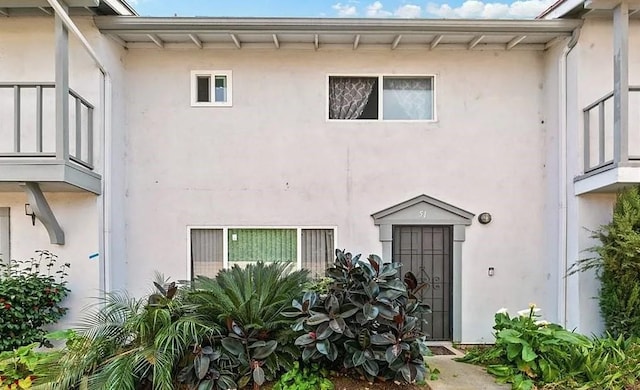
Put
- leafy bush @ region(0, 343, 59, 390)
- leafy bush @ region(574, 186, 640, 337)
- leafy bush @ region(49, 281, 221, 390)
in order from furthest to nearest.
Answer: leafy bush @ region(574, 186, 640, 337) < leafy bush @ region(0, 343, 59, 390) < leafy bush @ region(49, 281, 221, 390)

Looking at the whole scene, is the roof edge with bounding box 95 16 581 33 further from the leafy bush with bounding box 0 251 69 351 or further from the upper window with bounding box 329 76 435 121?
the leafy bush with bounding box 0 251 69 351

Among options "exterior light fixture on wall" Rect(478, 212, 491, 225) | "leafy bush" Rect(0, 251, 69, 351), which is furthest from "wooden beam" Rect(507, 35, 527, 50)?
"leafy bush" Rect(0, 251, 69, 351)

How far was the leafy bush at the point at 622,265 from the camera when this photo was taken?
638 centimetres

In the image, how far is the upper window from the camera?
7906 millimetres

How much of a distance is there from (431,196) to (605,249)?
2579mm

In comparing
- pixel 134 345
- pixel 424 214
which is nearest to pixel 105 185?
pixel 134 345

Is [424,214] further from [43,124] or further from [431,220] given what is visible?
[43,124]

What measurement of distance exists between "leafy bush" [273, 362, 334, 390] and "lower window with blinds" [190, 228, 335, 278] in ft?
8.40

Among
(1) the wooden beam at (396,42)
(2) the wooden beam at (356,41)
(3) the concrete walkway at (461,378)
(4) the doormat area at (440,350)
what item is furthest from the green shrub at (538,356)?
(2) the wooden beam at (356,41)

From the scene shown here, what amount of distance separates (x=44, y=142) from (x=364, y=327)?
5.45 m

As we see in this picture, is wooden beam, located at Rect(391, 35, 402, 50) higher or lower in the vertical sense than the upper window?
higher

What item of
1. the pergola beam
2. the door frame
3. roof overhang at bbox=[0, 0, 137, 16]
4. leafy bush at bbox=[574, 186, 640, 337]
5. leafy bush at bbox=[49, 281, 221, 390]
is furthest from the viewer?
the door frame

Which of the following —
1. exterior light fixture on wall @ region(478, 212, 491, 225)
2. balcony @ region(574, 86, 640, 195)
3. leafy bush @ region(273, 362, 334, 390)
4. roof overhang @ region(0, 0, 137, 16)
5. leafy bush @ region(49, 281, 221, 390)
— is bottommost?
leafy bush @ region(273, 362, 334, 390)

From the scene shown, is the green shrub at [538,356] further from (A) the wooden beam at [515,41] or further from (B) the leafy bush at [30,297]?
(B) the leafy bush at [30,297]
